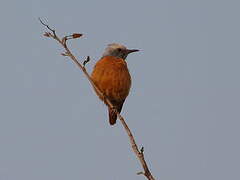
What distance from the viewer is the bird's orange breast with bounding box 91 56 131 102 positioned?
26.5ft

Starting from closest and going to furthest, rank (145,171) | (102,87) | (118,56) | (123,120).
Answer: (145,171) → (123,120) → (102,87) → (118,56)

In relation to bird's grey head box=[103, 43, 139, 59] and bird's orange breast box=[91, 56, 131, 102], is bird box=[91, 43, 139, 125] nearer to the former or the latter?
bird's orange breast box=[91, 56, 131, 102]

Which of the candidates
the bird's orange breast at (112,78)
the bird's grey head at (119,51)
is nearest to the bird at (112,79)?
the bird's orange breast at (112,78)

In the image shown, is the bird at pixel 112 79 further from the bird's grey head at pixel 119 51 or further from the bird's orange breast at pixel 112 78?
the bird's grey head at pixel 119 51

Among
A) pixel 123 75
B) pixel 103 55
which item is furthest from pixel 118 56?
pixel 123 75

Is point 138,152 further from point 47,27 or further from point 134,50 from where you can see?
point 134,50

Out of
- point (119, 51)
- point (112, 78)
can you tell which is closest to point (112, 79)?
point (112, 78)

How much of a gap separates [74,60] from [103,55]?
13.7 feet

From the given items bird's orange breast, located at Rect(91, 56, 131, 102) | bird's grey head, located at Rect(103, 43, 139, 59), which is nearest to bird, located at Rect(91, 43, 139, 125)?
bird's orange breast, located at Rect(91, 56, 131, 102)

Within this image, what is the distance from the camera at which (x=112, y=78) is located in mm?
8102

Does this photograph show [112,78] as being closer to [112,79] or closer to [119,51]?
[112,79]

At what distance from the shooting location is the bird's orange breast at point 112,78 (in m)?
8.08

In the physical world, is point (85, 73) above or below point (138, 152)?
above

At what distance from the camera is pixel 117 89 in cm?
817
